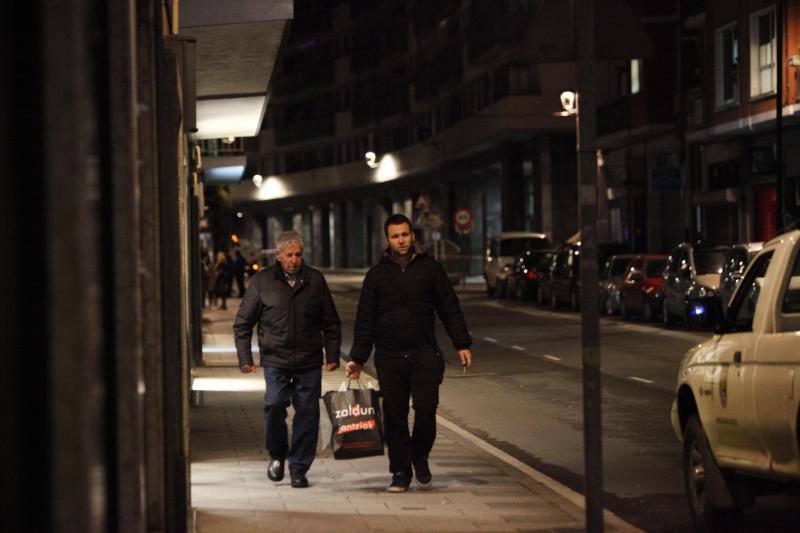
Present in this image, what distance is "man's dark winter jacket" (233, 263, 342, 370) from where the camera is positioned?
10.9 meters

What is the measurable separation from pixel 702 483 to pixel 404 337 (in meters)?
2.41

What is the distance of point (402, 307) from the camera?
10.5 metres

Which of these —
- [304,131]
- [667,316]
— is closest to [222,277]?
[667,316]

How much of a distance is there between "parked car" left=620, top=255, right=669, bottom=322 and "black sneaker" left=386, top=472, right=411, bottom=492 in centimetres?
2406

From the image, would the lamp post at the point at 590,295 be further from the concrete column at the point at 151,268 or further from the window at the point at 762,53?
the window at the point at 762,53

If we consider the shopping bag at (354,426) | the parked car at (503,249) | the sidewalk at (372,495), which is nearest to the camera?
the sidewalk at (372,495)

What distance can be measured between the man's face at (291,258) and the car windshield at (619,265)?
28.2 metres

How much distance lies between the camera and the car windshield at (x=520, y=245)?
A: 5444 centimetres

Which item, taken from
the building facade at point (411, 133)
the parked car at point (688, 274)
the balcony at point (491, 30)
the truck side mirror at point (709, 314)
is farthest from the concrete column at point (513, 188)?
the truck side mirror at point (709, 314)

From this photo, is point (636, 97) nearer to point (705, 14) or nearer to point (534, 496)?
point (705, 14)

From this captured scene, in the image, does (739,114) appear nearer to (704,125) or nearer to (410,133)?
(704,125)

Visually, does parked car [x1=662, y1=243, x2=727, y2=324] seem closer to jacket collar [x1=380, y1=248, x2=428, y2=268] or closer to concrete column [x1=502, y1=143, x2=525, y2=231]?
jacket collar [x1=380, y1=248, x2=428, y2=268]

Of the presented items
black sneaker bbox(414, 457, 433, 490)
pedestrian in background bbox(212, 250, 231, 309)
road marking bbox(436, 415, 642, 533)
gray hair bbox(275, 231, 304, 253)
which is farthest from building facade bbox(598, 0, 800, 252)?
black sneaker bbox(414, 457, 433, 490)

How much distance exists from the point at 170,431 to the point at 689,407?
321cm
